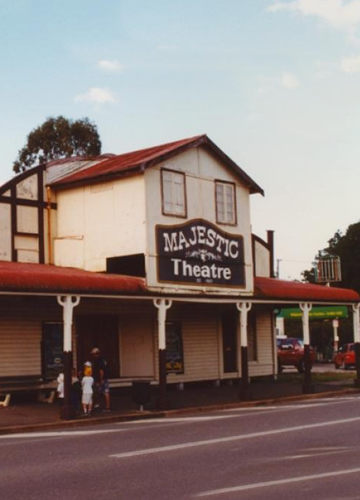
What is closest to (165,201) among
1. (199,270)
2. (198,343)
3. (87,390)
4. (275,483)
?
(199,270)

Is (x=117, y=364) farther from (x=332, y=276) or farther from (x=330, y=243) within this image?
(x=330, y=243)

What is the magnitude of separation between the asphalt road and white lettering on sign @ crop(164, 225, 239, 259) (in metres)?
6.65

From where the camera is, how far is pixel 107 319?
2697 centimetres

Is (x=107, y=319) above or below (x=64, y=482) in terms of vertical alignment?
above

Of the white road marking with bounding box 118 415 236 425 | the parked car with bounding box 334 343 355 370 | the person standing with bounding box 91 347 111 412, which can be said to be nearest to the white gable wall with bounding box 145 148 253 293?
the person standing with bounding box 91 347 111 412

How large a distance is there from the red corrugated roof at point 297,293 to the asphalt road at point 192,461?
841 centimetres

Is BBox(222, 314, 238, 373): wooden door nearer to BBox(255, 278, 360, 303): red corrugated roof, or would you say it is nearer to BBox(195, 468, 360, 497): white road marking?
BBox(255, 278, 360, 303): red corrugated roof

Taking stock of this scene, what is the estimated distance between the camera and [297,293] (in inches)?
1091

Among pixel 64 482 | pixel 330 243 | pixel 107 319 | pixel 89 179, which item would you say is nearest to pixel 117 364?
pixel 107 319

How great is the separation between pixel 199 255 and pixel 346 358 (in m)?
20.5

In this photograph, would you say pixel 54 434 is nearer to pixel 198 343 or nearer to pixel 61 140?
pixel 198 343

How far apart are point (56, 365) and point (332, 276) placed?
37.9 metres

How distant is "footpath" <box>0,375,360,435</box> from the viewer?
19.2 m

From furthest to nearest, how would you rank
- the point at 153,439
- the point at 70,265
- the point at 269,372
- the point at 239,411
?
the point at 269,372
the point at 70,265
the point at 239,411
the point at 153,439
